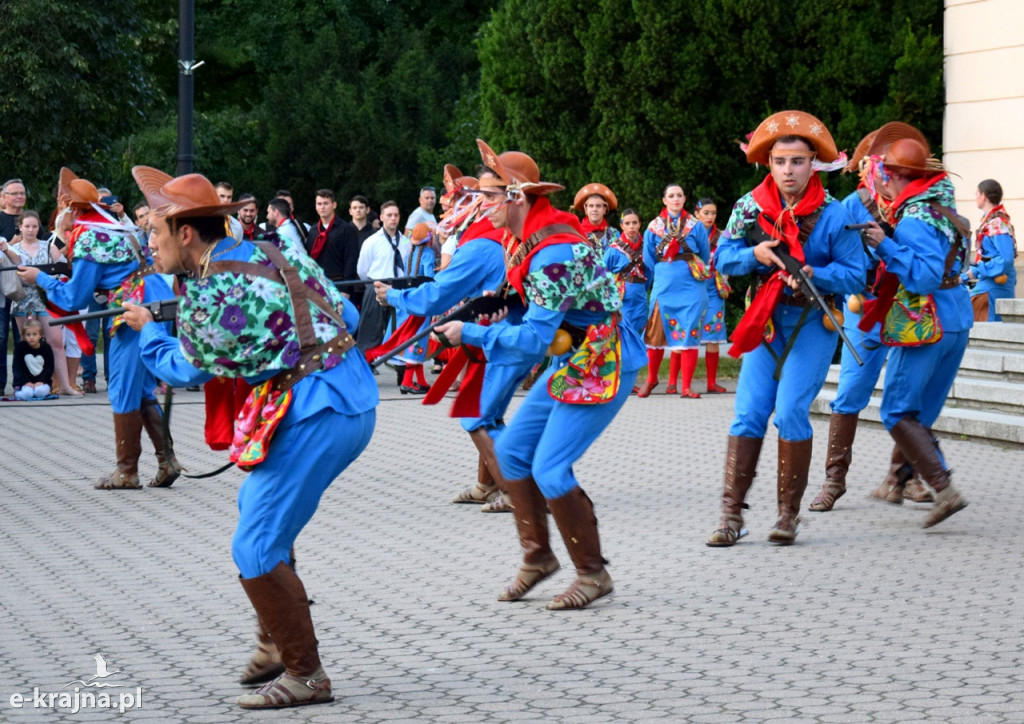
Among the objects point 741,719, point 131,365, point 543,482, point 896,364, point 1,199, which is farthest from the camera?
point 1,199

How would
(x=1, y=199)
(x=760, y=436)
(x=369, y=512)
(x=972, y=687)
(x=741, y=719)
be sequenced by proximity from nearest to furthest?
(x=741, y=719) → (x=972, y=687) → (x=760, y=436) → (x=369, y=512) → (x=1, y=199)

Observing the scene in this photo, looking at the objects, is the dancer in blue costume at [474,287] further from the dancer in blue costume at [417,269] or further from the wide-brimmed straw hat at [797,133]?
the dancer in blue costume at [417,269]

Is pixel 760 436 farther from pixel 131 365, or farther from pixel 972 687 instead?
pixel 131 365

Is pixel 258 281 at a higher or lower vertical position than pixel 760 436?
higher

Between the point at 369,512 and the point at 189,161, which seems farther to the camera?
the point at 189,161

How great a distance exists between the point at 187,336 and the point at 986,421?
8.30 m

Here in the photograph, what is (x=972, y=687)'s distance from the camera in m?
5.21

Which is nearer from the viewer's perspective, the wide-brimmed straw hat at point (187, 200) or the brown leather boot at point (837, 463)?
the wide-brimmed straw hat at point (187, 200)

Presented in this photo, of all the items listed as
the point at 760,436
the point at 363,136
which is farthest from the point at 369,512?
the point at 363,136

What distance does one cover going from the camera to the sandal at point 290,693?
200 inches

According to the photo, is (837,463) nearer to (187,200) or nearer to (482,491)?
(482,491)

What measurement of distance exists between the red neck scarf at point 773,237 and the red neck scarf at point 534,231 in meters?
1.48

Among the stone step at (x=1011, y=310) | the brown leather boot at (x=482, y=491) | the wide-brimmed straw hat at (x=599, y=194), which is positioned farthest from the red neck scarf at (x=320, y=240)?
the brown leather boot at (x=482, y=491)

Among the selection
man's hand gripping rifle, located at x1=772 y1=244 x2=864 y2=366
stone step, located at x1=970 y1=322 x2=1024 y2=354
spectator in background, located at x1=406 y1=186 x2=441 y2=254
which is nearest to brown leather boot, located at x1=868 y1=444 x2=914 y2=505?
man's hand gripping rifle, located at x1=772 y1=244 x2=864 y2=366
